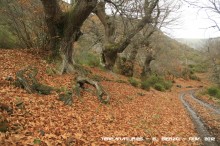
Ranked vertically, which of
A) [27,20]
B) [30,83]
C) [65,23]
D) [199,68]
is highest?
[27,20]

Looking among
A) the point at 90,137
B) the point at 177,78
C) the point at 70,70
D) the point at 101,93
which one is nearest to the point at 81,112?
the point at 90,137

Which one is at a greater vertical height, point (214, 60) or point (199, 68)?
point (214, 60)

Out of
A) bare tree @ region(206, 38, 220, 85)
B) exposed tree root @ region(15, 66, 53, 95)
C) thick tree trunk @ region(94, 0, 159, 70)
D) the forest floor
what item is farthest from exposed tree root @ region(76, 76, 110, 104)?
bare tree @ region(206, 38, 220, 85)

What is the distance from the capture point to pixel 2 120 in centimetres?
504

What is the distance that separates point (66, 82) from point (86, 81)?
41.5 inches

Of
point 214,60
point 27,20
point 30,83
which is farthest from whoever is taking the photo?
point 214,60

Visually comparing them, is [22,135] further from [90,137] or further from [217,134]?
[217,134]

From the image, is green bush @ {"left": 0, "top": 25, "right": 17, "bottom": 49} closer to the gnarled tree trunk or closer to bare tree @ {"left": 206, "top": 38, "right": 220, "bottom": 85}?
the gnarled tree trunk

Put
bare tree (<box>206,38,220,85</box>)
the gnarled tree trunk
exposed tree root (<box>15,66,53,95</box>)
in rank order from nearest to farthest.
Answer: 1. exposed tree root (<box>15,66,53,95</box>)
2. the gnarled tree trunk
3. bare tree (<box>206,38,220,85</box>)

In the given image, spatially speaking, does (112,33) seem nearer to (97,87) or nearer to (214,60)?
(97,87)

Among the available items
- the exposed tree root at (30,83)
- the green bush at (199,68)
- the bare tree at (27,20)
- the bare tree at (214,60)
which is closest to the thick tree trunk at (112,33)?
the bare tree at (27,20)

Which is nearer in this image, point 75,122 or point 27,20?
point 75,122

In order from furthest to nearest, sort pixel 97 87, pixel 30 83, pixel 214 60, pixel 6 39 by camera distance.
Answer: pixel 214 60
pixel 6 39
pixel 97 87
pixel 30 83

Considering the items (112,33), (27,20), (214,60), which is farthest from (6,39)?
(214,60)
